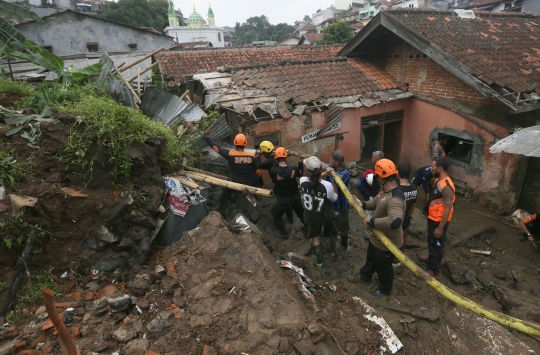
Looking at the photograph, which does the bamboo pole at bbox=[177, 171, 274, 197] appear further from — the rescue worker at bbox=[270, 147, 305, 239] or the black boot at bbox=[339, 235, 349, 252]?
the black boot at bbox=[339, 235, 349, 252]

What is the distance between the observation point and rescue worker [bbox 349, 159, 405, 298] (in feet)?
12.6

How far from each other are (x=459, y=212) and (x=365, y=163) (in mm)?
2997

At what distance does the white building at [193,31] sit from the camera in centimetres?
5050

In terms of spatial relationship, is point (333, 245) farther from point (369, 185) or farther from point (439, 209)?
point (439, 209)

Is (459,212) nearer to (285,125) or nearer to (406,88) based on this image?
(406,88)

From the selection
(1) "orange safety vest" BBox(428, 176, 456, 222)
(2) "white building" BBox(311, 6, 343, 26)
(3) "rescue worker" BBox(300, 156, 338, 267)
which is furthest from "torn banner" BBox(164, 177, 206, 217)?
(2) "white building" BBox(311, 6, 343, 26)

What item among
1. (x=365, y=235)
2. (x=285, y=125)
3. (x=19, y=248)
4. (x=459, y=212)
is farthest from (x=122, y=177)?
(x=459, y=212)

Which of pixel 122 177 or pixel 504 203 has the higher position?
pixel 122 177

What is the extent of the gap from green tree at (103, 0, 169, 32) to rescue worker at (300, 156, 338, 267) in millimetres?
37255

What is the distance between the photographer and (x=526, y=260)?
20.0 ft

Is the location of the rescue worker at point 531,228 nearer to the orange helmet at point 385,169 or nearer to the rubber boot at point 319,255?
the orange helmet at point 385,169

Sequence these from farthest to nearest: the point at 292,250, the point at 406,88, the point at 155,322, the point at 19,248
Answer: the point at 406,88
the point at 292,250
the point at 19,248
the point at 155,322

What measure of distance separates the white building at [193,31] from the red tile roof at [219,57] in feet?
118

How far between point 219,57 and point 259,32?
71.9 metres
